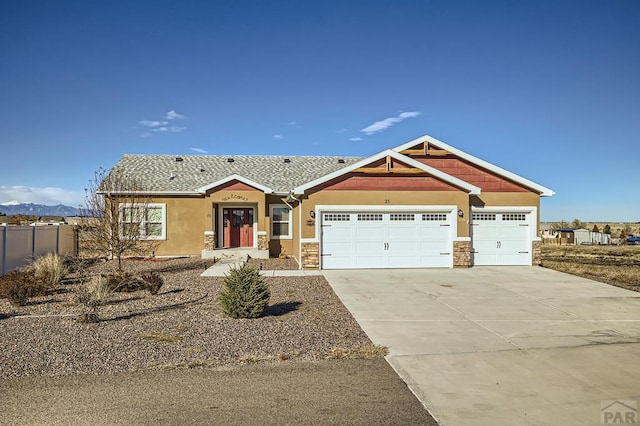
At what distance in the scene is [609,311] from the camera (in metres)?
9.98

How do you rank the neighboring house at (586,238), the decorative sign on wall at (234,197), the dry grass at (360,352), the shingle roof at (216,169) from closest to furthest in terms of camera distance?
the dry grass at (360,352), the decorative sign on wall at (234,197), the shingle roof at (216,169), the neighboring house at (586,238)

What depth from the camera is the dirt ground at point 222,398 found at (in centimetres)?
472

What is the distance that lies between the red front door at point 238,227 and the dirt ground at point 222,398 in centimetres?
1538

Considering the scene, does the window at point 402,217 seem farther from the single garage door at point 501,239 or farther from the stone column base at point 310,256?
the stone column base at point 310,256

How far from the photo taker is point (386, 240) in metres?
16.5

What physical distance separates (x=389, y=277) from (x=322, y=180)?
14.5 ft

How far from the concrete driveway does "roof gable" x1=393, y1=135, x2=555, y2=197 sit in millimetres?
4999

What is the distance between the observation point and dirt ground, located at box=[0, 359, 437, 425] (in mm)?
4719

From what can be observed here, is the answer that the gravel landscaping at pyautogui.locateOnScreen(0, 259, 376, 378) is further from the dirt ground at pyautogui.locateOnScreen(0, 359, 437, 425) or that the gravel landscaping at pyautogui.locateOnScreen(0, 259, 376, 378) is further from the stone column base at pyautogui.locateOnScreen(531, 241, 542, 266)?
the stone column base at pyautogui.locateOnScreen(531, 241, 542, 266)

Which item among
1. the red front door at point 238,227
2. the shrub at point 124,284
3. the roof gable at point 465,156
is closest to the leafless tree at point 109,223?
the shrub at point 124,284

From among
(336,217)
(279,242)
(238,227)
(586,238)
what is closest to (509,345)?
(336,217)

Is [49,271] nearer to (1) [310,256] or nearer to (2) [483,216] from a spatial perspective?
(1) [310,256]

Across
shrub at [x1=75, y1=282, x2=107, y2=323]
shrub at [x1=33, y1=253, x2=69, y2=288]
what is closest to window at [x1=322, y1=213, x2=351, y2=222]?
shrub at [x1=75, y1=282, x2=107, y2=323]

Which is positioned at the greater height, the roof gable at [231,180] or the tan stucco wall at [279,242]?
the roof gable at [231,180]
